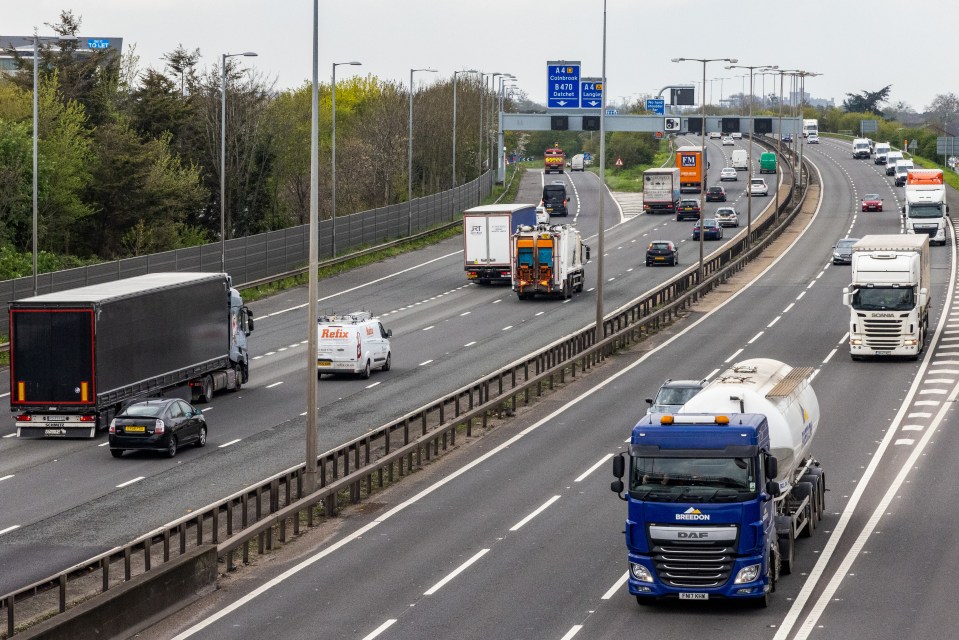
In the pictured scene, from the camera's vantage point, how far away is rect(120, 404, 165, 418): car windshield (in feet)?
121

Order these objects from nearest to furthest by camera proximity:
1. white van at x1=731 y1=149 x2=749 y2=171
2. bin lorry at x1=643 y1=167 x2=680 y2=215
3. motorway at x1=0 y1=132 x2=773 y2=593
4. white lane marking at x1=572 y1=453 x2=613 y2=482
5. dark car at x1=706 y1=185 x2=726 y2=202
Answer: motorway at x1=0 y1=132 x2=773 y2=593, white lane marking at x1=572 y1=453 x2=613 y2=482, bin lorry at x1=643 y1=167 x2=680 y2=215, dark car at x1=706 y1=185 x2=726 y2=202, white van at x1=731 y1=149 x2=749 y2=171

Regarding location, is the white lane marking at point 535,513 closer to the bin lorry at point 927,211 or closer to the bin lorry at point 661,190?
the bin lorry at point 927,211

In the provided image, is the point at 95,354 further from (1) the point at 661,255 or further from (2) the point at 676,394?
(1) the point at 661,255

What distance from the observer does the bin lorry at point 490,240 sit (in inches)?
2881

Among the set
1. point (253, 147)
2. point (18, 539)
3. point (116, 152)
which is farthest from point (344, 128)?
point (18, 539)

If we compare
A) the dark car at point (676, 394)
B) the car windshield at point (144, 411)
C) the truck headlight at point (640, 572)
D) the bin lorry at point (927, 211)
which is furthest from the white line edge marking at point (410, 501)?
the bin lorry at point (927, 211)

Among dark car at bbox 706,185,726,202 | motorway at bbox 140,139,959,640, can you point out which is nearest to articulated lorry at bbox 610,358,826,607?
motorway at bbox 140,139,959,640

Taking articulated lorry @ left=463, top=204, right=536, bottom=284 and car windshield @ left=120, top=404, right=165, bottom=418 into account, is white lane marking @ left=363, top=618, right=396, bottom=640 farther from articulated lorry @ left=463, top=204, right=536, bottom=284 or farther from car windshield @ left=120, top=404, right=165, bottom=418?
articulated lorry @ left=463, top=204, right=536, bottom=284

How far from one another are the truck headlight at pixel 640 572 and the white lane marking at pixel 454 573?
352 cm

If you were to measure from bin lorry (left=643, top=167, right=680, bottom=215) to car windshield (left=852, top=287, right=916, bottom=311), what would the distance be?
66501mm

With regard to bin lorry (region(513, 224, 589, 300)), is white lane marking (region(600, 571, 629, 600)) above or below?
below

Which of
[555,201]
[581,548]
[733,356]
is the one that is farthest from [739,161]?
[581,548]

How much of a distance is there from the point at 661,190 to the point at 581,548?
302 feet

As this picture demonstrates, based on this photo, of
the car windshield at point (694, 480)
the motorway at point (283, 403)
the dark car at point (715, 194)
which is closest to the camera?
the car windshield at point (694, 480)
